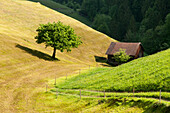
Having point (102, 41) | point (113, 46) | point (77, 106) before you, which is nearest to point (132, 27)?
point (102, 41)

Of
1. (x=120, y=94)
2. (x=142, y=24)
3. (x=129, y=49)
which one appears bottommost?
(x=120, y=94)

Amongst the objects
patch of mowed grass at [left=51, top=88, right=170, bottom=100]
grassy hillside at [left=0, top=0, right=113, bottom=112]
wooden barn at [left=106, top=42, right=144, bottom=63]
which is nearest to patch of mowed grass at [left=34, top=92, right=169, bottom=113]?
patch of mowed grass at [left=51, top=88, right=170, bottom=100]

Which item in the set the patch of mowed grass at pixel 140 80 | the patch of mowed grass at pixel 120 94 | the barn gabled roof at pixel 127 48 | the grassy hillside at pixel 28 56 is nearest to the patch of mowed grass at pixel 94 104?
→ the patch of mowed grass at pixel 120 94

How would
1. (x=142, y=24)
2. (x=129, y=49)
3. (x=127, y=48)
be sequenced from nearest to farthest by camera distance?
(x=129, y=49) < (x=127, y=48) < (x=142, y=24)

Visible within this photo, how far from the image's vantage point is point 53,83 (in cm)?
4650

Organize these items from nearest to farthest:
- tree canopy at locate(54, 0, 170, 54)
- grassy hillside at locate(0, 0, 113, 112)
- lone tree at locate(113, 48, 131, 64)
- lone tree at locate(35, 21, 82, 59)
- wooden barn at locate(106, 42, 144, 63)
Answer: grassy hillside at locate(0, 0, 113, 112)
lone tree at locate(35, 21, 82, 59)
lone tree at locate(113, 48, 131, 64)
wooden barn at locate(106, 42, 144, 63)
tree canopy at locate(54, 0, 170, 54)

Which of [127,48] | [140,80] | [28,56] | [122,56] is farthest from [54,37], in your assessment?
[140,80]

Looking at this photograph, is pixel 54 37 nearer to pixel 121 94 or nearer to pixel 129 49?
pixel 129 49

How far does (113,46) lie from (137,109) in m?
75.1

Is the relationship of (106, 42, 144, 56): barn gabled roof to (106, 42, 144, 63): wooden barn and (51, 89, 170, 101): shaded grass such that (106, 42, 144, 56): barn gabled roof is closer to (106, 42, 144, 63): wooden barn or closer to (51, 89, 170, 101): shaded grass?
(106, 42, 144, 63): wooden barn

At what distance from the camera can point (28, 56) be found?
68.2 metres

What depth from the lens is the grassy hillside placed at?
3834 centimetres

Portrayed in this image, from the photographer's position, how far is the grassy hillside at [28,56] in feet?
126

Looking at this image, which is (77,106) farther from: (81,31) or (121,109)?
(81,31)
